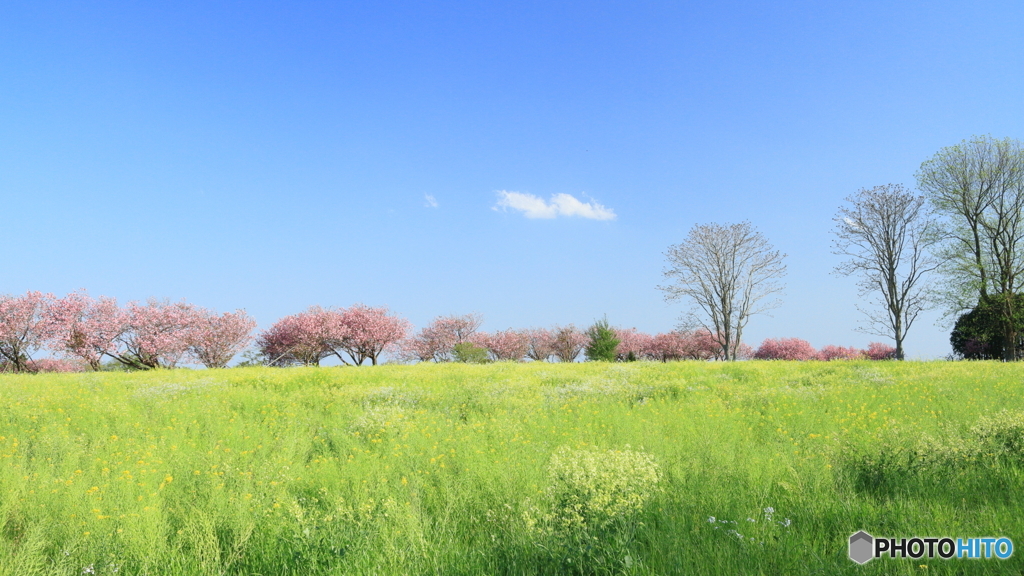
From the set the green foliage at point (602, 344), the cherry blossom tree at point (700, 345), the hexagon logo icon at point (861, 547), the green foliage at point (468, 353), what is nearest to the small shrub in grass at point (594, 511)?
the hexagon logo icon at point (861, 547)

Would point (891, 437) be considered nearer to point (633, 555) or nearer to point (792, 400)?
point (792, 400)

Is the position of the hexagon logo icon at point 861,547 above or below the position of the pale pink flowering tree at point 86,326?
below

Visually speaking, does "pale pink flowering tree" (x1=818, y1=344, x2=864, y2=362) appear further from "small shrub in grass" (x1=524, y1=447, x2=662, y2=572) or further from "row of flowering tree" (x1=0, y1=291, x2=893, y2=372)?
"small shrub in grass" (x1=524, y1=447, x2=662, y2=572)

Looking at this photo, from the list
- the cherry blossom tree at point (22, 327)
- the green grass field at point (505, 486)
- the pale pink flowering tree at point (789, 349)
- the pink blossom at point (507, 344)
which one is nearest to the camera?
the green grass field at point (505, 486)

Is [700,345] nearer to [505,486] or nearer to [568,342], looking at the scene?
[568,342]

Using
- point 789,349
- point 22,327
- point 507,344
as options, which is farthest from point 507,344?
point 22,327

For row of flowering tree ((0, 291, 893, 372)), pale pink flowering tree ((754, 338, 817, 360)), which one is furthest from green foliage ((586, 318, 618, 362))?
pale pink flowering tree ((754, 338, 817, 360))

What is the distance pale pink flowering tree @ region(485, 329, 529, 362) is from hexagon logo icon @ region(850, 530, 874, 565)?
53240 mm

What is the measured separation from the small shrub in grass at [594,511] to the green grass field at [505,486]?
2 cm

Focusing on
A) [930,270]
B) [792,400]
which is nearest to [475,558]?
[792,400]

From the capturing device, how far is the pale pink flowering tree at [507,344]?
5812 centimetres

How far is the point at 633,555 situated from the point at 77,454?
8.91m

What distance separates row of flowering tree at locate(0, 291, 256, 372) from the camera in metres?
34.5

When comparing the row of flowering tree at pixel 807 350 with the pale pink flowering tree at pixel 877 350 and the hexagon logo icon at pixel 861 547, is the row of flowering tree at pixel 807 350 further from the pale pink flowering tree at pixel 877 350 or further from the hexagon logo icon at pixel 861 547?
the hexagon logo icon at pixel 861 547
